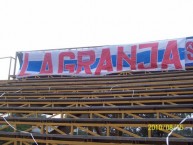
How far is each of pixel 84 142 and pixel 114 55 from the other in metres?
5.93

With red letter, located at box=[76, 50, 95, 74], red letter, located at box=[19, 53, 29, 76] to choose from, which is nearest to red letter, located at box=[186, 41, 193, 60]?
red letter, located at box=[76, 50, 95, 74]

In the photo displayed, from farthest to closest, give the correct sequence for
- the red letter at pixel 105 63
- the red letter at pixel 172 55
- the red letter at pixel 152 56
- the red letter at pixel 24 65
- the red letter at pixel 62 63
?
the red letter at pixel 24 65 → the red letter at pixel 62 63 → the red letter at pixel 105 63 → the red letter at pixel 152 56 → the red letter at pixel 172 55

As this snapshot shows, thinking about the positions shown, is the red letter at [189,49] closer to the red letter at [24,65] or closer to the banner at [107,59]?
the banner at [107,59]

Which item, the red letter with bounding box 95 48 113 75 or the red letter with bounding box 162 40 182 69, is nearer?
the red letter with bounding box 162 40 182 69

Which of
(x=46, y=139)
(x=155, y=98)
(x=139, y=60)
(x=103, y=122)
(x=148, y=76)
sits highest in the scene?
(x=139, y=60)

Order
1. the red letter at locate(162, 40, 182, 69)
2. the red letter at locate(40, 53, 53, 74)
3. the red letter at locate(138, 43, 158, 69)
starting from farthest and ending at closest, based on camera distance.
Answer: the red letter at locate(40, 53, 53, 74) < the red letter at locate(138, 43, 158, 69) < the red letter at locate(162, 40, 182, 69)

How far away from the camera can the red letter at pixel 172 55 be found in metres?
9.05

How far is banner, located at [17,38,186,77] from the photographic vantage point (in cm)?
925

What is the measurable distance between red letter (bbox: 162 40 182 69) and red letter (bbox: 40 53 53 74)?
4.64 metres

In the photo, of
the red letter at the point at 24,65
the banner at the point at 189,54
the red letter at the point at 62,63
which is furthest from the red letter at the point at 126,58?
the red letter at the point at 24,65

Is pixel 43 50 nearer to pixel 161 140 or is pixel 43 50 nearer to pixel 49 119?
pixel 49 119

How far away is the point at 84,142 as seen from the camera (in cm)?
474

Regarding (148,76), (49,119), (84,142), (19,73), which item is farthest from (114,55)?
(84,142)

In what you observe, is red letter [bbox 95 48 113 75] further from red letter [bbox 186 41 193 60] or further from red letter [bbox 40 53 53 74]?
red letter [bbox 186 41 193 60]
